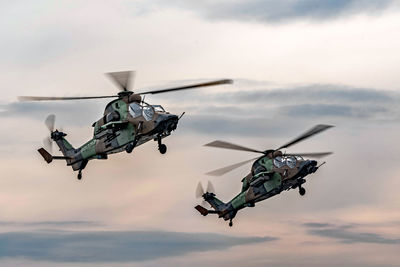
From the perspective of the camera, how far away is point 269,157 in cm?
9331

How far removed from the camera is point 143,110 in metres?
78.7

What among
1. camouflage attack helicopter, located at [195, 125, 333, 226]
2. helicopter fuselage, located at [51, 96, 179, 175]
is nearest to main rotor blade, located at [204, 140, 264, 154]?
camouflage attack helicopter, located at [195, 125, 333, 226]

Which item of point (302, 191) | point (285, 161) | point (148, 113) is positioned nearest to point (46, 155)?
point (148, 113)

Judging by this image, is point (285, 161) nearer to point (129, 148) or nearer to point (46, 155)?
point (129, 148)

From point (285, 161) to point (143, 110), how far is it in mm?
20315

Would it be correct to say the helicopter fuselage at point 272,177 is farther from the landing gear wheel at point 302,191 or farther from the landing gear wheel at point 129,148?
the landing gear wheel at point 129,148

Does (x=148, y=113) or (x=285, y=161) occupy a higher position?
(x=148, y=113)

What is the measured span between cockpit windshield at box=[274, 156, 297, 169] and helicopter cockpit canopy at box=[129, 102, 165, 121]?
1855 centimetres

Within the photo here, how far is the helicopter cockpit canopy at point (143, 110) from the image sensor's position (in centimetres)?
7812

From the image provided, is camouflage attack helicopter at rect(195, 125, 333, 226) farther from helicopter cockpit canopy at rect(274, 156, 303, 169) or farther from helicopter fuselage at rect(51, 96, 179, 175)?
helicopter fuselage at rect(51, 96, 179, 175)

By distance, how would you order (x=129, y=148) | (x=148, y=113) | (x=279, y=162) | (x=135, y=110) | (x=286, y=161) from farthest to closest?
(x=279, y=162)
(x=286, y=161)
(x=129, y=148)
(x=135, y=110)
(x=148, y=113)

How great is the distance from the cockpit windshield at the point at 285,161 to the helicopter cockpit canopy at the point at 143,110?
18.5 m

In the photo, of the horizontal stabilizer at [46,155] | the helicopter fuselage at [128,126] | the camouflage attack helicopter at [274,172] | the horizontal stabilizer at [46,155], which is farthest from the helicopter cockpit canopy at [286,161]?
the horizontal stabilizer at [46,155]

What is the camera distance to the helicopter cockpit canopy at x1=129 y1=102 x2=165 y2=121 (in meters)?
78.1
